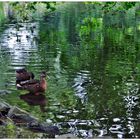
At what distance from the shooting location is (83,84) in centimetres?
2034

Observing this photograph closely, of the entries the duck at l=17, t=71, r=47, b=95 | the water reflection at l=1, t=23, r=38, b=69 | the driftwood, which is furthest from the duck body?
the water reflection at l=1, t=23, r=38, b=69

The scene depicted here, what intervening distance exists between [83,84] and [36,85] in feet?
7.88

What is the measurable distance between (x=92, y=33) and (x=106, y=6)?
33.3 metres

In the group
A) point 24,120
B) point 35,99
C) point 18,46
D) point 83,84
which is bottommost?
point 18,46

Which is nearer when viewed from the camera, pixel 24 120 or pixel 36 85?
pixel 24 120

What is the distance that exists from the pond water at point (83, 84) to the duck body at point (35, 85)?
0.87ft

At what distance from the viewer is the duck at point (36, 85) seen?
1884 cm

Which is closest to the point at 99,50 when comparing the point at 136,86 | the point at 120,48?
the point at 120,48

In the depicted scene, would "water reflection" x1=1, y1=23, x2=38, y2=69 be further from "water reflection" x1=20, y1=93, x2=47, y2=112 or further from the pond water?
"water reflection" x1=20, y1=93, x2=47, y2=112

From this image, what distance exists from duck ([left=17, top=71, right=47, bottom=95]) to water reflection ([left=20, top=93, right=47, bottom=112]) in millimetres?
211

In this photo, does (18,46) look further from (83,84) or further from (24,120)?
(24,120)

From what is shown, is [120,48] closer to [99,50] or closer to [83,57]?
[99,50]

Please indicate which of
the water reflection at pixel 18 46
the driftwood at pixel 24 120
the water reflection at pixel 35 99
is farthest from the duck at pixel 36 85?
the water reflection at pixel 18 46

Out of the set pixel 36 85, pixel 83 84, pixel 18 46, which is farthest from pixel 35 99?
pixel 18 46
